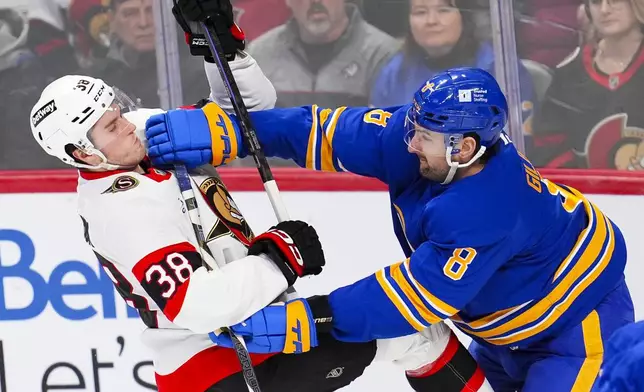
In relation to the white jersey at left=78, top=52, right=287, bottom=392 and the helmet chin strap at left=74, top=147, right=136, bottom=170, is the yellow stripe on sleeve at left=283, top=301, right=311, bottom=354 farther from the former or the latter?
the helmet chin strap at left=74, top=147, right=136, bottom=170

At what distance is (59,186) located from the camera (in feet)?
10.9

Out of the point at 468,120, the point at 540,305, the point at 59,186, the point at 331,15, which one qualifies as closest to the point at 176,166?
the point at 468,120

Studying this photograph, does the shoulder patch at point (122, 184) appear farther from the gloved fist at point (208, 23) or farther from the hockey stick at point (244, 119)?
the gloved fist at point (208, 23)

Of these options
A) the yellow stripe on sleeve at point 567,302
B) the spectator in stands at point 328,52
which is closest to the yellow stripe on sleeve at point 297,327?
the yellow stripe on sleeve at point 567,302

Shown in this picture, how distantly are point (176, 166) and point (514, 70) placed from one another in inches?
60.9

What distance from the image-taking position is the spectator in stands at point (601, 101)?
3.37 m

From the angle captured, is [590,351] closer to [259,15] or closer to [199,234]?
[199,234]

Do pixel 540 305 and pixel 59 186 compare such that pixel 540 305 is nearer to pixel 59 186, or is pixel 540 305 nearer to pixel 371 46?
pixel 371 46

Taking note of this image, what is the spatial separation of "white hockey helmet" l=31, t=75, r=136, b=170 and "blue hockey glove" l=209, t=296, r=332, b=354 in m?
0.49

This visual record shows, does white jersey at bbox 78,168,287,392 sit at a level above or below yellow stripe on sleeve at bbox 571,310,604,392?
above

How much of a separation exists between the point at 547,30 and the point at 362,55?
0.66 meters

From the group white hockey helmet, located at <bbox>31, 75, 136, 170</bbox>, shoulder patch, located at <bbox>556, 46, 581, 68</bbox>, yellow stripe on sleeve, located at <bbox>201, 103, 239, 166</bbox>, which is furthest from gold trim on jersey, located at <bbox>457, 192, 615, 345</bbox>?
shoulder patch, located at <bbox>556, 46, 581, 68</bbox>

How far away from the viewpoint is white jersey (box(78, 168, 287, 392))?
2102 millimetres

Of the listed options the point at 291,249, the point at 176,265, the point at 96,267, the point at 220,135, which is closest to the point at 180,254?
the point at 176,265
